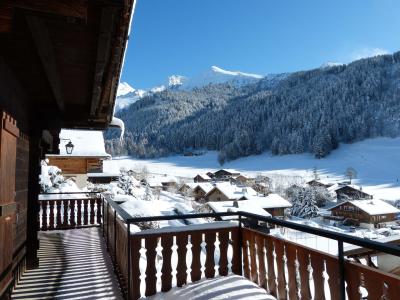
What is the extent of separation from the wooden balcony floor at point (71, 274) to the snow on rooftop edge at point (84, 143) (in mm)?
12285

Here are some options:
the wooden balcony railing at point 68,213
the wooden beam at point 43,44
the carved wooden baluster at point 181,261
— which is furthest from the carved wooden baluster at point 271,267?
the wooden balcony railing at point 68,213

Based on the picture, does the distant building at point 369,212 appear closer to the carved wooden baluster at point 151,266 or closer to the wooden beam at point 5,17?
the carved wooden baluster at point 151,266

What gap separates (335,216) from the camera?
45531 mm

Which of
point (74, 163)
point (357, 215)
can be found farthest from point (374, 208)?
point (74, 163)

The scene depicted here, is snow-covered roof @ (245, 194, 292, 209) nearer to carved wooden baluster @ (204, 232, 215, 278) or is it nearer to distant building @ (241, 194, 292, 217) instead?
distant building @ (241, 194, 292, 217)

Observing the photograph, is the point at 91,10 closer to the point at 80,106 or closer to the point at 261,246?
the point at 261,246

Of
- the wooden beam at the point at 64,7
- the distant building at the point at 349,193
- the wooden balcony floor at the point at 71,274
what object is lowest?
the distant building at the point at 349,193

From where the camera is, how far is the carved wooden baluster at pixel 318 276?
9.45 feet

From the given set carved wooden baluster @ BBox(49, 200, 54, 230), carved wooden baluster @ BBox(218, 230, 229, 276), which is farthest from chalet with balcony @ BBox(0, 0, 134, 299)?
carved wooden baluster @ BBox(49, 200, 54, 230)

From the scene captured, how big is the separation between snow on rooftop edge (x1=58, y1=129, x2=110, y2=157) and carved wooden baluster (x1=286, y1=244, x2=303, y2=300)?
1720 cm

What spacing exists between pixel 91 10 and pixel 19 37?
0.92 m

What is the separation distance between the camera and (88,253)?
21.1 feet

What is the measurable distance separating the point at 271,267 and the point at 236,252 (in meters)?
0.80

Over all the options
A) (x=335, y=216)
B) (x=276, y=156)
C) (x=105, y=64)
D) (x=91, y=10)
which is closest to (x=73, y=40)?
(x=105, y=64)
